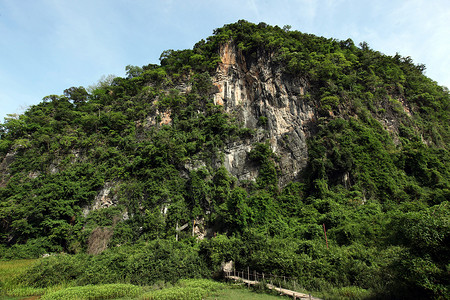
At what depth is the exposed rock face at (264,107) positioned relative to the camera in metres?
27.8

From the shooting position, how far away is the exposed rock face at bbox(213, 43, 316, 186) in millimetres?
27750

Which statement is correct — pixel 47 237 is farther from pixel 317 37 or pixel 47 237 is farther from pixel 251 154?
pixel 317 37

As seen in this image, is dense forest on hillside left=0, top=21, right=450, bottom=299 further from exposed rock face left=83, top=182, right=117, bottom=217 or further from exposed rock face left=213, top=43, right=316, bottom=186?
exposed rock face left=213, top=43, right=316, bottom=186

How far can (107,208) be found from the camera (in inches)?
939

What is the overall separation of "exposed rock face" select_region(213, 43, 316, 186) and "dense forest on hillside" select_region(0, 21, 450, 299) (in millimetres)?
1043

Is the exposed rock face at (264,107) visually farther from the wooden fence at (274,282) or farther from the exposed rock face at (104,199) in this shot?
the exposed rock face at (104,199)

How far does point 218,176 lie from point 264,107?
11.7 meters

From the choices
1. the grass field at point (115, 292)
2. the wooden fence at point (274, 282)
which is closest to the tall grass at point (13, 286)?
the grass field at point (115, 292)

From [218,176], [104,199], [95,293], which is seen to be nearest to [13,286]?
[95,293]

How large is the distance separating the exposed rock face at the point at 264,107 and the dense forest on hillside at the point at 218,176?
1.04 m

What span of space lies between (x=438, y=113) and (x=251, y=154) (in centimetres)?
3097

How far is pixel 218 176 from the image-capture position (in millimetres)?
25625

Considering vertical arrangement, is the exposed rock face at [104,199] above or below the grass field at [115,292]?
above

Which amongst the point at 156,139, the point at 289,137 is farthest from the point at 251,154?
the point at 156,139
